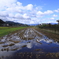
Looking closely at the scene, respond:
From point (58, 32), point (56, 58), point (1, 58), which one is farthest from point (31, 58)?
point (58, 32)

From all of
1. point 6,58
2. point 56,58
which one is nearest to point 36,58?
point 56,58

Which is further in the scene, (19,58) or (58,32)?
(58,32)

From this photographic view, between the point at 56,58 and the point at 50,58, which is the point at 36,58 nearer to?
the point at 50,58

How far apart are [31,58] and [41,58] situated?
61 cm

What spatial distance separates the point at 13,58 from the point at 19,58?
1.23 ft

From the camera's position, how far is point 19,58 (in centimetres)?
583

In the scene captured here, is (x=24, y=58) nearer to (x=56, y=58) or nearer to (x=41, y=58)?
(x=41, y=58)

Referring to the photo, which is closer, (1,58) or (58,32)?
(1,58)

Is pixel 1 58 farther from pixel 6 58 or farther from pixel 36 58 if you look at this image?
pixel 36 58

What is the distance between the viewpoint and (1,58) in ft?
19.5

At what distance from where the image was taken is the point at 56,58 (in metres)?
5.75

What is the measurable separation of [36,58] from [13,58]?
142 centimetres

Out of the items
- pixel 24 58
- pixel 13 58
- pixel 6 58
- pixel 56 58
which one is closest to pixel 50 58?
pixel 56 58

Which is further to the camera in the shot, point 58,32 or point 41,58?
point 58,32
